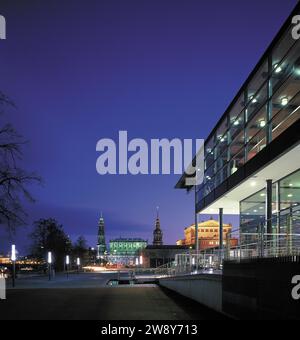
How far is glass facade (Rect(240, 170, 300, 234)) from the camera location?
57.3 ft

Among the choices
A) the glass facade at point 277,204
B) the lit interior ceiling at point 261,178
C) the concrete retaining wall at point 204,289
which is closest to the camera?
the glass facade at point 277,204

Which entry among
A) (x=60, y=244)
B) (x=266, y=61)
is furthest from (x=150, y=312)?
(x=60, y=244)

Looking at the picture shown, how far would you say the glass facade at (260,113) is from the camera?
944 inches

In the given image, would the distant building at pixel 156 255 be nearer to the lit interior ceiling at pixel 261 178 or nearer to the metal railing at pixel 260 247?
the lit interior ceiling at pixel 261 178

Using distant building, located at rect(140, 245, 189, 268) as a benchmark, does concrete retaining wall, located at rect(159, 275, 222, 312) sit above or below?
above

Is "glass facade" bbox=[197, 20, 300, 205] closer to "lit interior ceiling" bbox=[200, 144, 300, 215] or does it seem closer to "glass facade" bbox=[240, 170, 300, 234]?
"glass facade" bbox=[240, 170, 300, 234]

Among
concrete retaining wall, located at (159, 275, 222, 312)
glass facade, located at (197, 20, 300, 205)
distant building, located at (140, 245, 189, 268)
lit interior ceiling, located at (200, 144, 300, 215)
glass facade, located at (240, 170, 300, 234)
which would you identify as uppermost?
glass facade, located at (197, 20, 300, 205)

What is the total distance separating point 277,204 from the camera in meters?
29.3

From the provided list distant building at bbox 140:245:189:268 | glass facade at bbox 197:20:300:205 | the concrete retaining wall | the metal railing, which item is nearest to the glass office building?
glass facade at bbox 197:20:300:205

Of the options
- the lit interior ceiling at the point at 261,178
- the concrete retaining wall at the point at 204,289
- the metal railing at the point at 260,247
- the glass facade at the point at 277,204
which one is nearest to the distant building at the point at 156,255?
the lit interior ceiling at the point at 261,178

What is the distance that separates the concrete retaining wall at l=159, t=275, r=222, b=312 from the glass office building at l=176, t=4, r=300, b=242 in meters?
2.49

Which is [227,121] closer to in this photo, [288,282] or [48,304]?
[48,304]

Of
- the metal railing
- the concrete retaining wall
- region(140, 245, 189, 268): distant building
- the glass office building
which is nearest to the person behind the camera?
the metal railing

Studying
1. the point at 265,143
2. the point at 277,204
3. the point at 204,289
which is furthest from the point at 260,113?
the point at 204,289
